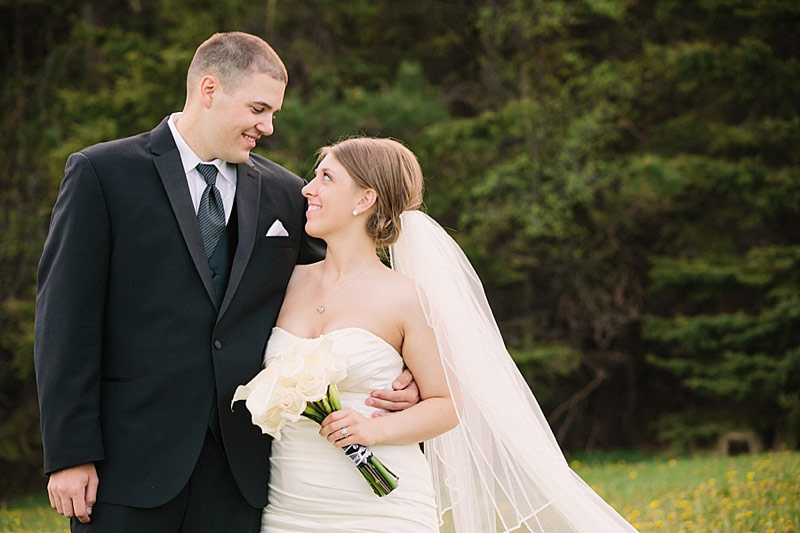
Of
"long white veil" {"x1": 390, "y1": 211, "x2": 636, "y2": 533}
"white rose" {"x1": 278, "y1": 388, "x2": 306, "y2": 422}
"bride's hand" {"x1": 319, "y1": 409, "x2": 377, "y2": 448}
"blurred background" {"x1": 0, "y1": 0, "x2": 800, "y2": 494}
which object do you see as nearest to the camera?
"white rose" {"x1": 278, "y1": 388, "x2": 306, "y2": 422}

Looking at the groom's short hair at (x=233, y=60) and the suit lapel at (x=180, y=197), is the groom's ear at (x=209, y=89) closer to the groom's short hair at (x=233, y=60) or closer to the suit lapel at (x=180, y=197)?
the groom's short hair at (x=233, y=60)

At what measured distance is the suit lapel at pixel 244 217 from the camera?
10.2 feet

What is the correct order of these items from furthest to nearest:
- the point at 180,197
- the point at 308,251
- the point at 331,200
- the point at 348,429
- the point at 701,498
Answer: the point at 701,498, the point at 308,251, the point at 331,200, the point at 180,197, the point at 348,429

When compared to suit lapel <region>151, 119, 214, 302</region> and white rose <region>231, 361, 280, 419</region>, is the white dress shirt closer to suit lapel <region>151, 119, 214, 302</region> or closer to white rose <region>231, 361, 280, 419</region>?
suit lapel <region>151, 119, 214, 302</region>

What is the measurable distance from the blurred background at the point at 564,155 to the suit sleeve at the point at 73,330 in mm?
8083

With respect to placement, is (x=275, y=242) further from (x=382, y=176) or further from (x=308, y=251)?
(x=382, y=176)

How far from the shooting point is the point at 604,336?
44.0 ft

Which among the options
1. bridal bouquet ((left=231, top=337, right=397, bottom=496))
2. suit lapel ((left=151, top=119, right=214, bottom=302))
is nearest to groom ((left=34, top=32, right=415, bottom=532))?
suit lapel ((left=151, top=119, right=214, bottom=302))

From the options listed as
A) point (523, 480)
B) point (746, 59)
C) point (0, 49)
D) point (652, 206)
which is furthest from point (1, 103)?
point (523, 480)

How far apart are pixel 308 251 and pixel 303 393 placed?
963 mm

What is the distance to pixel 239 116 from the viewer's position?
3.24 m

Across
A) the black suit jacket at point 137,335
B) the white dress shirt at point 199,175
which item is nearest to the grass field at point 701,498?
the black suit jacket at point 137,335

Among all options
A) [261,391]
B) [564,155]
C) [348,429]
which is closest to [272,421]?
[261,391]

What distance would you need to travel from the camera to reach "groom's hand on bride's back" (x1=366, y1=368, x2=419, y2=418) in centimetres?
315
